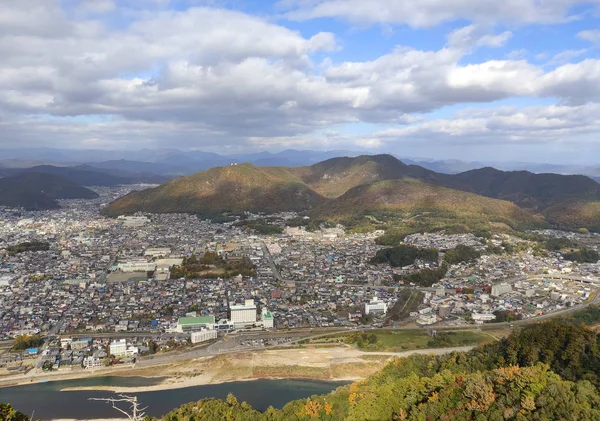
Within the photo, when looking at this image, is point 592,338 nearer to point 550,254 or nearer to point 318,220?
point 550,254

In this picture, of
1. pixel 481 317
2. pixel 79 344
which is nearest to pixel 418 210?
pixel 481 317

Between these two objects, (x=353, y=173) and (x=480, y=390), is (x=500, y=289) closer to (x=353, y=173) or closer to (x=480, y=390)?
(x=480, y=390)

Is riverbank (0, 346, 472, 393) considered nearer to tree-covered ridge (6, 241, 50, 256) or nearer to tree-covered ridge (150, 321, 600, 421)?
tree-covered ridge (150, 321, 600, 421)

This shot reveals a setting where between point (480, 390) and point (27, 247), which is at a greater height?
point (480, 390)

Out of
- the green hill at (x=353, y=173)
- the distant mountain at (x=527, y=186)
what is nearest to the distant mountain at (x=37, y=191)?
the green hill at (x=353, y=173)

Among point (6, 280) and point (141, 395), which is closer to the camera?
point (141, 395)

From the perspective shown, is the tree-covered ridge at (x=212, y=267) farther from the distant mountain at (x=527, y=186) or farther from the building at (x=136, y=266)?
the distant mountain at (x=527, y=186)

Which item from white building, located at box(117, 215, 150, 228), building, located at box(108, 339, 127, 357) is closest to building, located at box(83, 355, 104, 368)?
building, located at box(108, 339, 127, 357)
